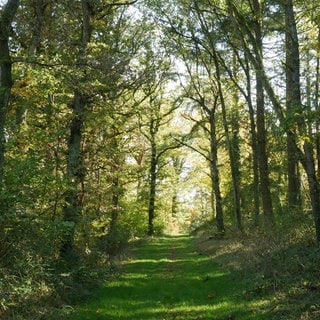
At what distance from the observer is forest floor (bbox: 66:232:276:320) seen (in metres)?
9.32

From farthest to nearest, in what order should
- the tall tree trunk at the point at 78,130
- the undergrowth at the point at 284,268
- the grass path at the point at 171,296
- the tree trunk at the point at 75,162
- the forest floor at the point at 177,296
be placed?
the tall tree trunk at the point at 78,130, the tree trunk at the point at 75,162, the grass path at the point at 171,296, the forest floor at the point at 177,296, the undergrowth at the point at 284,268

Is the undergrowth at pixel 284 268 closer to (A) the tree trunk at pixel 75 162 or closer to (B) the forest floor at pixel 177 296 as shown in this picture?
(B) the forest floor at pixel 177 296

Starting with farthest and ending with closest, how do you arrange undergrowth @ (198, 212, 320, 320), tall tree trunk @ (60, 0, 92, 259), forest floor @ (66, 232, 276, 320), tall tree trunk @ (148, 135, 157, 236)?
tall tree trunk @ (148, 135, 157, 236) → tall tree trunk @ (60, 0, 92, 259) → forest floor @ (66, 232, 276, 320) → undergrowth @ (198, 212, 320, 320)

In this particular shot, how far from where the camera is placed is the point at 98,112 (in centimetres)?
1591

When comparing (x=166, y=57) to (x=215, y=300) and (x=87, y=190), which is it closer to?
(x=87, y=190)

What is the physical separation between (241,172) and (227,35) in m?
14.8

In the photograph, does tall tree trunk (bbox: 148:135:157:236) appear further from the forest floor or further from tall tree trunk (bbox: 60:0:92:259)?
tall tree trunk (bbox: 60:0:92:259)

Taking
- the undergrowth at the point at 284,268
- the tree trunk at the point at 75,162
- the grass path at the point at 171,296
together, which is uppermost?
the tree trunk at the point at 75,162

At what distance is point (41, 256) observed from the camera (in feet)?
32.8

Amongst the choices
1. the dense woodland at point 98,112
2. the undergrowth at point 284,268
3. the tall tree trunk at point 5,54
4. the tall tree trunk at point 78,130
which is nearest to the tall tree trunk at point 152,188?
the dense woodland at point 98,112

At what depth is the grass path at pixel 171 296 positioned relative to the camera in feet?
30.9

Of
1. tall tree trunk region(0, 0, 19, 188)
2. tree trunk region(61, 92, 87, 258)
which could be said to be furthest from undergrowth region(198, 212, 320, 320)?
tall tree trunk region(0, 0, 19, 188)

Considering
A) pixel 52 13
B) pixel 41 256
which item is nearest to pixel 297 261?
pixel 41 256

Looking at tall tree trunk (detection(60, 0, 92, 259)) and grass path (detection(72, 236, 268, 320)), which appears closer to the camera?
grass path (detection(72, 236, 268, 320))
